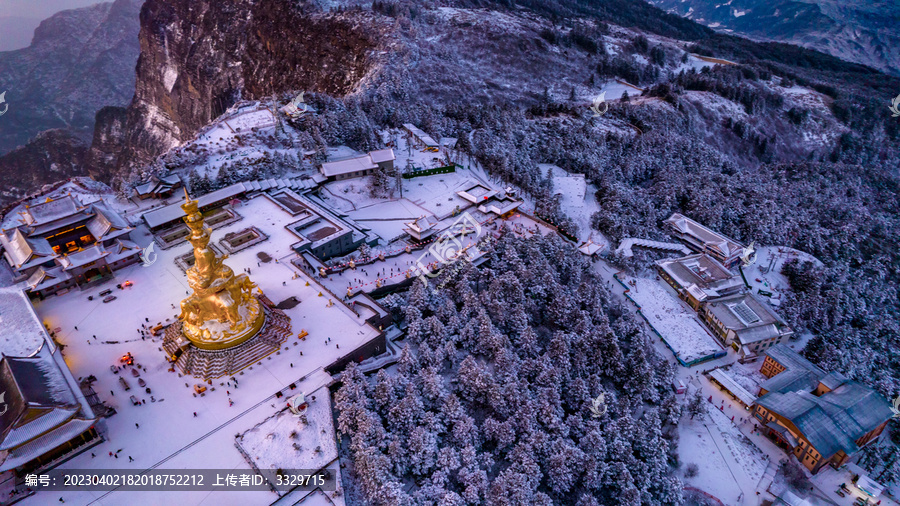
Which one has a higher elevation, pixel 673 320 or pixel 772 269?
pixel 673 320

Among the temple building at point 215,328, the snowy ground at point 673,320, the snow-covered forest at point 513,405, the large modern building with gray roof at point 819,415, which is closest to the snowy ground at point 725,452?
the large modern building with gray roof at point 819,415

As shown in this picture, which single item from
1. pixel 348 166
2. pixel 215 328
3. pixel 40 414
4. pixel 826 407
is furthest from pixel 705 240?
pixel 40 414

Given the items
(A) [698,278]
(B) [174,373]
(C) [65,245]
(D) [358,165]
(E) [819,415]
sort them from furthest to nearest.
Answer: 1. (D) [358,165]
2. (A) [698,278]
3. (C) [65,245]
4. (E) [819,415]
5. (B) [174,373]

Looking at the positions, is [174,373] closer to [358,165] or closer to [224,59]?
[358,165]

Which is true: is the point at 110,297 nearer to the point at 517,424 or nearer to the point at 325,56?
the point at 517,424

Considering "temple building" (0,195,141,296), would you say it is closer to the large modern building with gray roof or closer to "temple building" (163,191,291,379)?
"temple building" (163,191,291,379)

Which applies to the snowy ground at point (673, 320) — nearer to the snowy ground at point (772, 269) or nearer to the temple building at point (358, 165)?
the snowy ground at point (772, 269)

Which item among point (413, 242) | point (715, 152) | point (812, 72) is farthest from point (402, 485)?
point (812, 72)
